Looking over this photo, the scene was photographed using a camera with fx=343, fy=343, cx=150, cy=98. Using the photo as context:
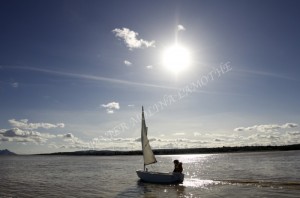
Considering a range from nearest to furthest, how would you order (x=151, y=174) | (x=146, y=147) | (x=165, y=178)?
(x=165, y=178) → (x=151, y=174) → (x=146, y=147)

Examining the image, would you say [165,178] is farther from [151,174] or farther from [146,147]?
[146,147]

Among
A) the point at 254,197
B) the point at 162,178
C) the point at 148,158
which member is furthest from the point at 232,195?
the point at 148,158

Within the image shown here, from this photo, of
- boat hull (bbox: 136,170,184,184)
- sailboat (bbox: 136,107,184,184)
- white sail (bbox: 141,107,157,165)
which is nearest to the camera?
boat hull (bbox: 136,170,184,184)

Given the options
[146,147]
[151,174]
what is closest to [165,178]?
[151,174]

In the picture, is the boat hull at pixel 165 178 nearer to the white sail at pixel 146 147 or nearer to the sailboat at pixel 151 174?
the sailboat at pixel 151 174

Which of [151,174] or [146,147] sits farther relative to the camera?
[146,147]

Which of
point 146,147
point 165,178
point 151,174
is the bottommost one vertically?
point 165,178

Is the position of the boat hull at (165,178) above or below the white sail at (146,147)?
below

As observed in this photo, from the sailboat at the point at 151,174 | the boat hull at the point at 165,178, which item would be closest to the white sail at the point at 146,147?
the sailboat at the point at 151,174

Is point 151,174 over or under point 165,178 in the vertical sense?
over

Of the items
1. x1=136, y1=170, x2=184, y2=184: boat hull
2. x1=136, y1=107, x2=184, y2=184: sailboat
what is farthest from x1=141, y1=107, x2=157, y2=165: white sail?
x1=136, y1=170, x2=184, y2=184: boat hull

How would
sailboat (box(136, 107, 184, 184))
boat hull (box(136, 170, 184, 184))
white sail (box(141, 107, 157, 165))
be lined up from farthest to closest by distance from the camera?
1. white sail (box(141, 107, 157, 165))
2. sailboat (box(136, 107, 184, 184))
3. boat hull (box(136, 170, 184, 184))

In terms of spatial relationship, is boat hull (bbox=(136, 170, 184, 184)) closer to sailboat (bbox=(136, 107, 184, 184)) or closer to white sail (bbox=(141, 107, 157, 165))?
sailboat (bbox=(136, 107, 184, 184))

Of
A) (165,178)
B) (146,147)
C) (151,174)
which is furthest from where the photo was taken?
(146,147)
